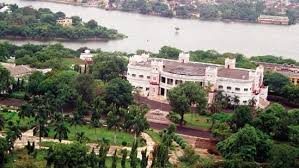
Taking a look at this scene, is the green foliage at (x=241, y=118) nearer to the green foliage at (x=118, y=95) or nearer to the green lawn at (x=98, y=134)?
the green lawn at (x=98, y=134)

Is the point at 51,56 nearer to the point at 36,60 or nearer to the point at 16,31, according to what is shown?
the point at 36,60

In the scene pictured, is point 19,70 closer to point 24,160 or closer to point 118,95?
point 118,95

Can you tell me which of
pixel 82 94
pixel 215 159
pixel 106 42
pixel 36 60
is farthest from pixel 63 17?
pixel 215 159

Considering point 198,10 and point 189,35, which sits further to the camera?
point 198,10

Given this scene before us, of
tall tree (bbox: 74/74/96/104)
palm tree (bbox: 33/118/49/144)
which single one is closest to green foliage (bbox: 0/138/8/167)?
palm tree (bbox: 33/118/49/144)

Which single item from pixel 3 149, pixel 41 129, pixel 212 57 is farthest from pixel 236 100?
pixel 3 149

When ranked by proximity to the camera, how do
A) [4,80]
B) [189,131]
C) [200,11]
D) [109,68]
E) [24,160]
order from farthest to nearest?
[200,11], [109,68], [4,80], [189,131], [24,160]
